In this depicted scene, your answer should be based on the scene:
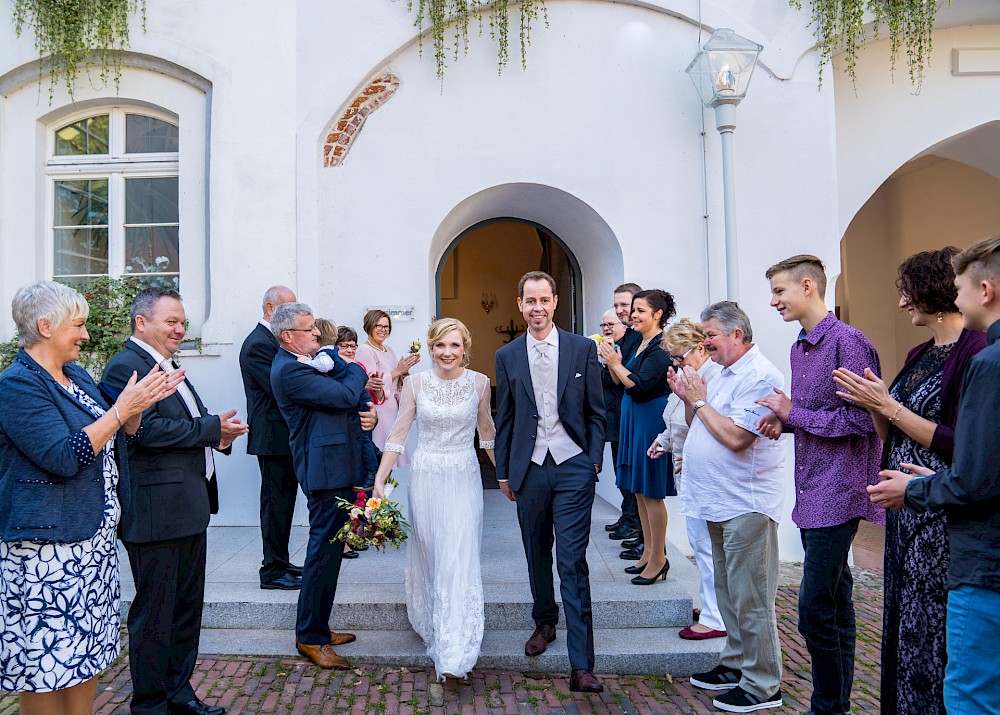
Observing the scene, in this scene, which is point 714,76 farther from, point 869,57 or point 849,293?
point 849,293

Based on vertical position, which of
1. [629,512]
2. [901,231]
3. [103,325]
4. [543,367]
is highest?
[901,231]

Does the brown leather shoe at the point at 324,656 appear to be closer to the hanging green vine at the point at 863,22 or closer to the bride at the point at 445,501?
the bride at the point at 445,501

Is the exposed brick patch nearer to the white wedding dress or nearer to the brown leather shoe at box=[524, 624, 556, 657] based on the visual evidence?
the white wedding dress

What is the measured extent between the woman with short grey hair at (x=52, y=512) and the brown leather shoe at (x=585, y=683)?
2.27 metres

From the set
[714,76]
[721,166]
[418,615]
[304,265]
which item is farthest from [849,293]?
[418,615]

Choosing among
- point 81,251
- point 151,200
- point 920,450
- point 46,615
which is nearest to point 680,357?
point 920,450

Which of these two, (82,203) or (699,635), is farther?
(82,203)

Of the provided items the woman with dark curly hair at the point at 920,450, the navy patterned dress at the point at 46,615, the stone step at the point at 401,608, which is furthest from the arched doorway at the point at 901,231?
the navy patterned dress at the point at 46,615

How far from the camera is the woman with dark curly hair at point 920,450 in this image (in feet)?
9.25

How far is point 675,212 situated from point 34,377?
18.7ft

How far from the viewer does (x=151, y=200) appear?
7.59 m

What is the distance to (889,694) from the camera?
10.1ft

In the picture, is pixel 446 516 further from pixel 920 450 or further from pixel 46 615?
pixel 920 450

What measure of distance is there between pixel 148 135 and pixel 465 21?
10.6 feet
